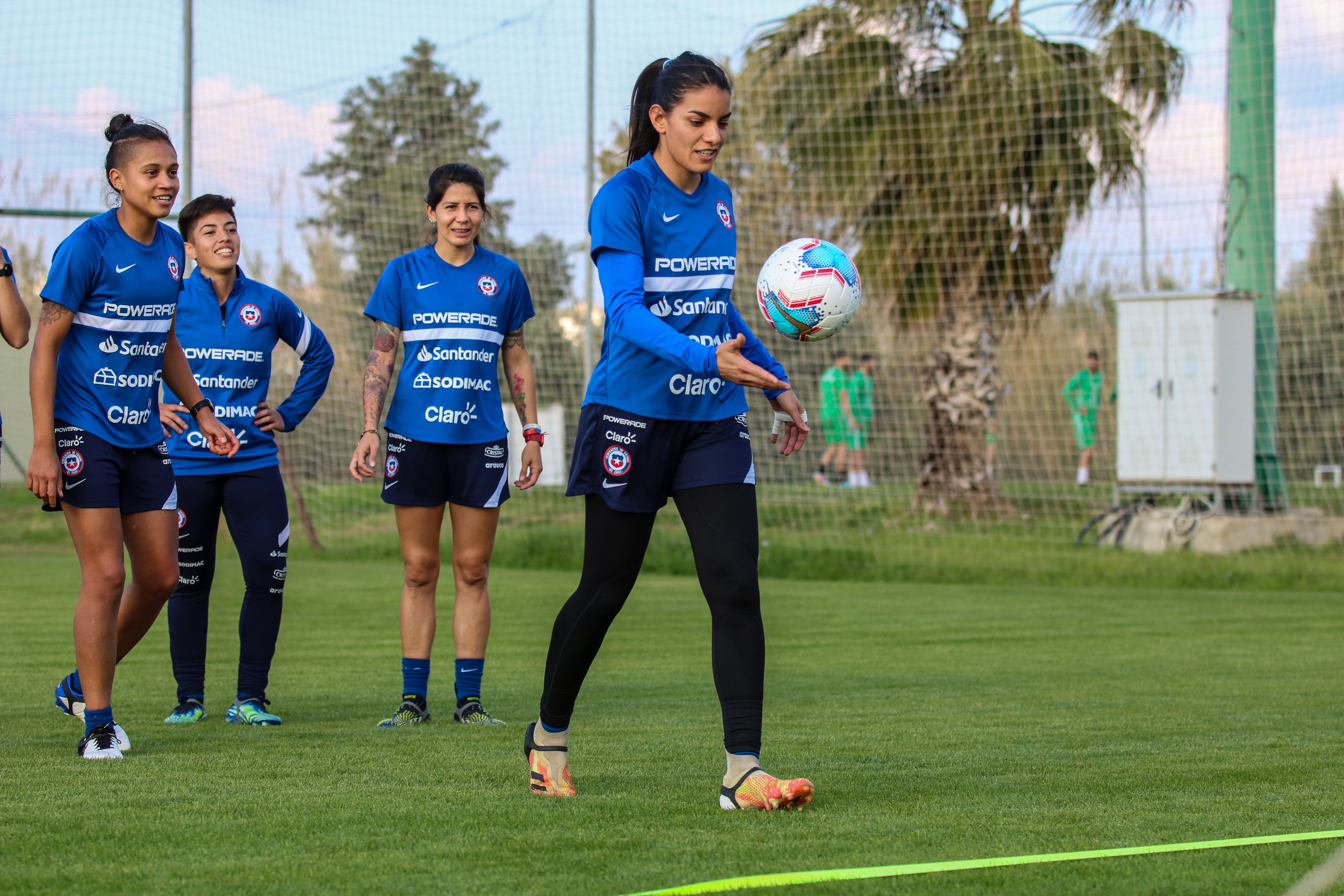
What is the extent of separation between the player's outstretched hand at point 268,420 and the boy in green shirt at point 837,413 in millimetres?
9553

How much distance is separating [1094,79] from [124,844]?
12832 mm

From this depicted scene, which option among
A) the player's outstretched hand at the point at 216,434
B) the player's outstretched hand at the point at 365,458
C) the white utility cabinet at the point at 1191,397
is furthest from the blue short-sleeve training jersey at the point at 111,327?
the white utility cabinet at the point at 1191,397

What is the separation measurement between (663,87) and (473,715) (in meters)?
2.64

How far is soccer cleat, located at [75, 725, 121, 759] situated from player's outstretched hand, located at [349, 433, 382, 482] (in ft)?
4.06

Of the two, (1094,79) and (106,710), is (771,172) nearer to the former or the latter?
(1094,79)

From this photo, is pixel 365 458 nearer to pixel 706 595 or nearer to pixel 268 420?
pixel 268 420

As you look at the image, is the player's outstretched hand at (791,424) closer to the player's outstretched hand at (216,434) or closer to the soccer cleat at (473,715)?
the soccer cleat at (473,715)

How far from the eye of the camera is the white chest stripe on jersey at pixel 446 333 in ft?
17.6

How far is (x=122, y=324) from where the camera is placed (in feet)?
Answer: 15.0

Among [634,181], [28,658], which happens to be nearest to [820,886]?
[634,181]

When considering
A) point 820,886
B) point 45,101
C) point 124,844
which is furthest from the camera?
point 45,101

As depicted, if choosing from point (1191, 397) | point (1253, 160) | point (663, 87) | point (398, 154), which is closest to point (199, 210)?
point (663, 87)

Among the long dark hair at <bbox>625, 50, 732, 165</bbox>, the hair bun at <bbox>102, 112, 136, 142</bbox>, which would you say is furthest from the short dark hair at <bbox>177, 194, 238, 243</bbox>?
the long dark hair at <bbox>625, 50, 732, 165</bbox>

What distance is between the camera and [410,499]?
17.5ft
